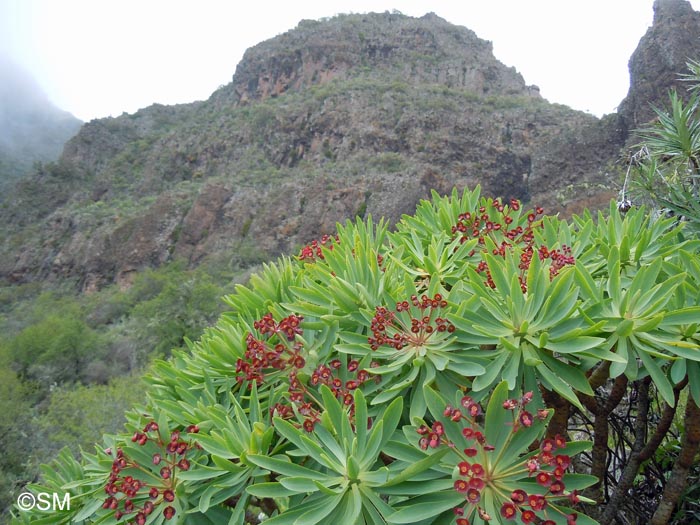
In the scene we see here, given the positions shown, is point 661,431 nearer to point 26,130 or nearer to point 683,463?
point 683,463

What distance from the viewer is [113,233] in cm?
3725

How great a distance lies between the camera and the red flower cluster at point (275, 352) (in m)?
1.46

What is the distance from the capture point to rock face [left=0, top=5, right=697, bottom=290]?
29859 mm

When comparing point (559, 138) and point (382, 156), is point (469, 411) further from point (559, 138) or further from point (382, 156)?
point (382, 156)

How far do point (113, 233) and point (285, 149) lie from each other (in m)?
16.9

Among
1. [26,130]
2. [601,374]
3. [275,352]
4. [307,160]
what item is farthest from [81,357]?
[26,130]

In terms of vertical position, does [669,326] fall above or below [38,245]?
above

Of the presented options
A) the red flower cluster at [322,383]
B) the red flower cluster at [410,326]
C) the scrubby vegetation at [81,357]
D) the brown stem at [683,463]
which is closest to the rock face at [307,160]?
the scrubby vegetation at [81,357]

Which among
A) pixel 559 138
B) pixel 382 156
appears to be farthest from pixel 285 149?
pixel 559 138

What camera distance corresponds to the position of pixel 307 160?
40031 millimetres

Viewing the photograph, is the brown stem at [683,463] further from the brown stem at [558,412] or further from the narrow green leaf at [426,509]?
the narrow green leaf at [426,509]

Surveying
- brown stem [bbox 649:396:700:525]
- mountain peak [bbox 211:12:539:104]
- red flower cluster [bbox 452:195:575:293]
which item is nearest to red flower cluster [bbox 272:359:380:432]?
red flower cluster [bbox 452:195:575:293]

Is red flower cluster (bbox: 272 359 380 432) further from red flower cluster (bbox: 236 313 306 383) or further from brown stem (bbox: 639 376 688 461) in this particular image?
brown stem (bbox: 639 376 688 461)

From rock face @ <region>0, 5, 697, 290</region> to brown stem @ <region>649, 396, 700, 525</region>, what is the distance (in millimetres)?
17562
